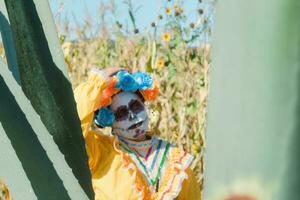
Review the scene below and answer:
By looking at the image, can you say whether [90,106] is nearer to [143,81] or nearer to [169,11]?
[143,81]

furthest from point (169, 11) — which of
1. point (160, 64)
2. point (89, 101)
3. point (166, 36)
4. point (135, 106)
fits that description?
point (89, 101)

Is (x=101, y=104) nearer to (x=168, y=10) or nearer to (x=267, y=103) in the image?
(x=168, y=10)

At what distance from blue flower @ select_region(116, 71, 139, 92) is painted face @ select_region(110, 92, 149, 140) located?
21 millimetres

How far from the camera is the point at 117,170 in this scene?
238 cm

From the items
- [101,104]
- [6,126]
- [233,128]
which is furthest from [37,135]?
[101,104]

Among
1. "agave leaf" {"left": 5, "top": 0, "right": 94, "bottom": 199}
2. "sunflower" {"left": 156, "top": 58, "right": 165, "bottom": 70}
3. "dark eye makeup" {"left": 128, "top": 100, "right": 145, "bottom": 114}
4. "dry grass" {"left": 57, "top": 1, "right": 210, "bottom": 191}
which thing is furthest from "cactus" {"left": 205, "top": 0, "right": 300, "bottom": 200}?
"sunflower" {"left": 156, "top": 58, "right": 165, "bottom": 70}

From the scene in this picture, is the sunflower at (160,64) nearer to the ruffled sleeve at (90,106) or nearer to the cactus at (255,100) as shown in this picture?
the ruffled sleeve at (90,106)

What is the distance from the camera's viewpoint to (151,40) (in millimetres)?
4125

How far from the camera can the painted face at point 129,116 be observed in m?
2.50

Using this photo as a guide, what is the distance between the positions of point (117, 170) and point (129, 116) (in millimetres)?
243

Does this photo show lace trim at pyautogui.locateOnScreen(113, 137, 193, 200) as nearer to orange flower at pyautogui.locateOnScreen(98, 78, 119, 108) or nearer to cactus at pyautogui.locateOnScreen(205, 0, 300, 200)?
orange flower at pyautogui.locateOnScreen(98, 78, 119, 108)

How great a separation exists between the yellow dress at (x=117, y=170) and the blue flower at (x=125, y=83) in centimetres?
9

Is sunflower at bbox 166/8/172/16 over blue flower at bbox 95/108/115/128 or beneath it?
over

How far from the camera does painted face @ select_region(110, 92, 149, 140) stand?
2.50 metres
